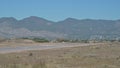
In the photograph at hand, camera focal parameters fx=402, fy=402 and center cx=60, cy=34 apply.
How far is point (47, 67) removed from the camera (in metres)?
22.9

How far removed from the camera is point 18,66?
2288 cm

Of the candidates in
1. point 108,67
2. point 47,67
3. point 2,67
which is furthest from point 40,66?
point 108,67

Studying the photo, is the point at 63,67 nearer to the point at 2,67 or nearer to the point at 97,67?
the point at 97,67

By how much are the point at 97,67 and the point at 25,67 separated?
585 centimetres

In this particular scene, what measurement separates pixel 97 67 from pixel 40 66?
5270 mm

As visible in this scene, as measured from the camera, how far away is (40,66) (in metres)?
22.9

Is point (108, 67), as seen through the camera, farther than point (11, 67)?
Yes

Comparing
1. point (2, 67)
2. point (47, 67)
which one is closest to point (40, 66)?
point (47, 67)

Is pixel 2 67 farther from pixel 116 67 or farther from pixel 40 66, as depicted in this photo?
pixel 116 67

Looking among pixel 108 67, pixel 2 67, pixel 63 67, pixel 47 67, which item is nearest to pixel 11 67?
pixel 2 67

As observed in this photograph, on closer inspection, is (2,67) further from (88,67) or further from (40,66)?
(88,67)

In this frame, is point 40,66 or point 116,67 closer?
point 40,66

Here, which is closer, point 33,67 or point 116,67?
point 33,67

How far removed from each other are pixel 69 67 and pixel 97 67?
74.5 inches
